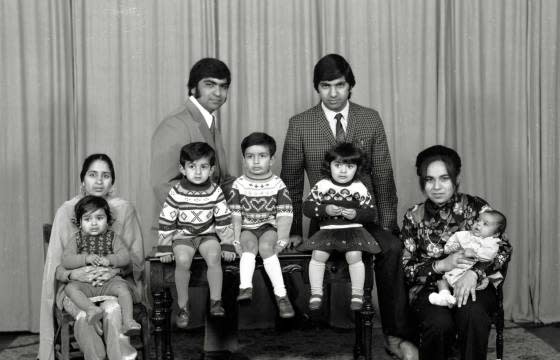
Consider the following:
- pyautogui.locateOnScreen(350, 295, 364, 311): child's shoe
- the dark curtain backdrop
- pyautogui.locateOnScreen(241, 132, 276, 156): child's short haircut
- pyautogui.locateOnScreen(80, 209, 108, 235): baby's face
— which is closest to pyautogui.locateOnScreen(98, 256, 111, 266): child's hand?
pyautogui.locateOnScreen(80, 209, 108, 235): baby's face

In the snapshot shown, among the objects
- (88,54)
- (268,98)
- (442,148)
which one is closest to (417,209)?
(442,148)

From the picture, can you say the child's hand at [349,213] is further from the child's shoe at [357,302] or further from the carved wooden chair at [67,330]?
the carved wooden chair at [67,330]

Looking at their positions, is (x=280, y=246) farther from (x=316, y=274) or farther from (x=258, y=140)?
(x=258, y=140)

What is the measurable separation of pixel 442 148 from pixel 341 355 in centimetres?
133

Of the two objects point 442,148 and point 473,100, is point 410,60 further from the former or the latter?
point 442,148

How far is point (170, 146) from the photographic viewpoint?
4.20m

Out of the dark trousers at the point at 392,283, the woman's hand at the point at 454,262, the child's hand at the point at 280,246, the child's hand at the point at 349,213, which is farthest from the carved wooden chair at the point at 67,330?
the woman's hand at the point at 454,262

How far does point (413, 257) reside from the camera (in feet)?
13.4

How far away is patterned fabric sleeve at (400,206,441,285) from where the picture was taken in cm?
401

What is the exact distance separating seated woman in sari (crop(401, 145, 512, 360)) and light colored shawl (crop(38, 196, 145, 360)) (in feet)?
4.41

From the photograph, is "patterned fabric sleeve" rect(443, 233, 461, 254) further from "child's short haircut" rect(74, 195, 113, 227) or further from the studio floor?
"child's short haircut" rect(74, 195, 113, 227)

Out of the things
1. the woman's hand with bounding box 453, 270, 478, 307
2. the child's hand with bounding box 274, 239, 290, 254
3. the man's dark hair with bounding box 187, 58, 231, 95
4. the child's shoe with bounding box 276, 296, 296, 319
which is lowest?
the child's shoe with bounding box 276, 296, 296, 319

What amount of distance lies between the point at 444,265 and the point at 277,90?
6.14ft

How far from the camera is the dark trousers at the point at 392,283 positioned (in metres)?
4.14
